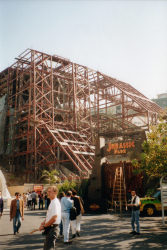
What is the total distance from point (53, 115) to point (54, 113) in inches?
123

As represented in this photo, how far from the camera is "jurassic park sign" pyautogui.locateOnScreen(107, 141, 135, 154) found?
19.7 meters

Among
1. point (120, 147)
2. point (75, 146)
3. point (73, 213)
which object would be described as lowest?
point (73, 213)

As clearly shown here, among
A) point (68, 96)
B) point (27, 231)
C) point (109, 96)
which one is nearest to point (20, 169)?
point (68, 96)

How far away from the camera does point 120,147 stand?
2000 centimetres

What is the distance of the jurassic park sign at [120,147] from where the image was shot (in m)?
19.7

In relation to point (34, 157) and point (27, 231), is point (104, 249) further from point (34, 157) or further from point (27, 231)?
point (34, 157)

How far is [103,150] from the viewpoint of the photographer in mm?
20719

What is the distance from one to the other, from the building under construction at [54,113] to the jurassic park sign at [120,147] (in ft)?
46.2

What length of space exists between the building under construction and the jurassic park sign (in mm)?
14089

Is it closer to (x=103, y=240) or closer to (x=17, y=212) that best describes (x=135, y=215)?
(x=103, y=240)

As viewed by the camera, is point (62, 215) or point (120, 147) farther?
point (120, 147)

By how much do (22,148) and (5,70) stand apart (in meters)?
13.7

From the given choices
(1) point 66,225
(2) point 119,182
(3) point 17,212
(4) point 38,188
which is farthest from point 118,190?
(4) point 38,188

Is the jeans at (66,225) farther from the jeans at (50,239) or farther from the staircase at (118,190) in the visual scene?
the staircase at (118,190)
